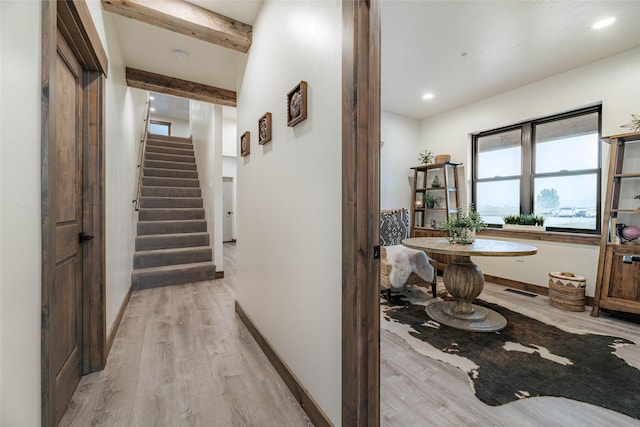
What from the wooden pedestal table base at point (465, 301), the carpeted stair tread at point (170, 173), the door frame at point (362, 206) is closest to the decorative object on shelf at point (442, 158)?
the wooden pedestal table base at point (465, 301)

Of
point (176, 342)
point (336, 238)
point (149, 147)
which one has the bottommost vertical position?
point (176, 342)

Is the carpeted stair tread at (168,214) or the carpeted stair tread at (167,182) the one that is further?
the carpeted stair tread at (167,182)

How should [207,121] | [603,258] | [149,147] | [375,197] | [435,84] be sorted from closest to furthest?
1. [375,197]
2. [603,258]
3. [435,84]
4. [207,121]
5. [149,147]

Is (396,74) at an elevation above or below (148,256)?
above

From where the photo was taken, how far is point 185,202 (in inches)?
200

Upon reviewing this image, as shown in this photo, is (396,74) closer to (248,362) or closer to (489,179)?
(489,179)

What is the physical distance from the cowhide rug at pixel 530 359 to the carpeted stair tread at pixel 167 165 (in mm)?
5414

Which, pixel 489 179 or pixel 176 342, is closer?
pixel 176 342

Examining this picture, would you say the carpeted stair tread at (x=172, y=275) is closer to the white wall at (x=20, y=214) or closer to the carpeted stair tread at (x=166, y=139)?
the white wall at (x=20, y=214)

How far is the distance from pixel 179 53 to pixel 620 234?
4.81m

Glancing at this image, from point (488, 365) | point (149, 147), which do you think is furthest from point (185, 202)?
point (488, 365)

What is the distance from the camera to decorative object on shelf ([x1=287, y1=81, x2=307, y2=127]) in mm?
1397

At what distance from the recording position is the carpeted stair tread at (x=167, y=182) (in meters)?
5.17

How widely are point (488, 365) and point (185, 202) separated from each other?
5061 millimetres
